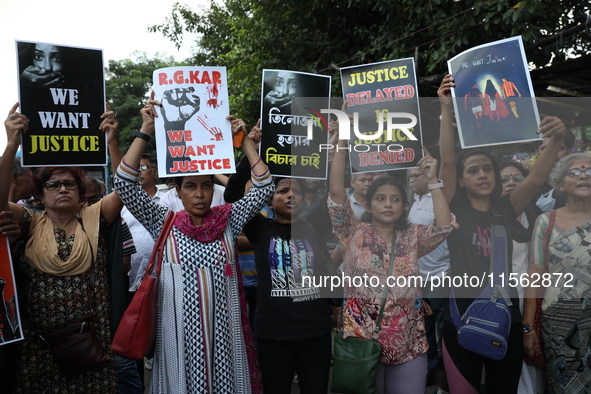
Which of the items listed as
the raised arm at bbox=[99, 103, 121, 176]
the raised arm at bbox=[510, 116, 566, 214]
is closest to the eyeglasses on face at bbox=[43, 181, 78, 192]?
the raised arm at bbox=[99, 103, 121, 176]

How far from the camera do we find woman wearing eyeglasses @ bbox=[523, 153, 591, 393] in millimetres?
2914

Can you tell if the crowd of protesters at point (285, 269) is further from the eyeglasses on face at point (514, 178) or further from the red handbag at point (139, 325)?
the eyeglasses on face at point (514, 178)

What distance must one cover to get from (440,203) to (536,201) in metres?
1.72

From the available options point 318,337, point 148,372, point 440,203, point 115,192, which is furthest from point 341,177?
point 148,372

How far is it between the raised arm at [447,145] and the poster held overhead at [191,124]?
1.29 m

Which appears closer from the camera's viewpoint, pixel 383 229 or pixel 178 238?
pixel 178 238

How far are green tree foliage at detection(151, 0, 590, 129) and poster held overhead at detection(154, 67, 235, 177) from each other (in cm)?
252

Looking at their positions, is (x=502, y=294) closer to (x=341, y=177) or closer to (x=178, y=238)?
(x=341, y=177)

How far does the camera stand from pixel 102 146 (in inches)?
121

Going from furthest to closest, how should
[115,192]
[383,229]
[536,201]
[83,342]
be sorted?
[536,201] → [383,229] → [115,192] → [83,342]

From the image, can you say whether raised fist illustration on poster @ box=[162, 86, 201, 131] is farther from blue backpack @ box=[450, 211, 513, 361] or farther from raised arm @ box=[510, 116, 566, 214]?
raised arm @ box=[510, 116, 566, 214]

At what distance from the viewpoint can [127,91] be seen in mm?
27094

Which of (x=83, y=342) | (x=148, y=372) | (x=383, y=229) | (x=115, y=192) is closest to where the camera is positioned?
(x=83, y=342)

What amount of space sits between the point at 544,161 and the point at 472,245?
2.07 ft
